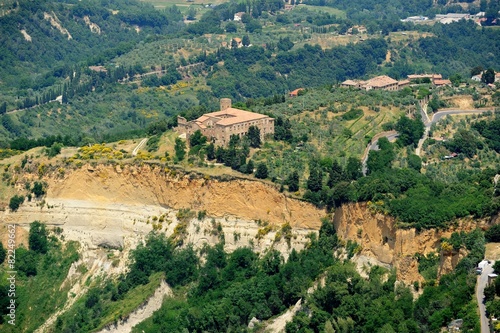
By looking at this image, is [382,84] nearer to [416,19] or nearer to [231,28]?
[231,28]

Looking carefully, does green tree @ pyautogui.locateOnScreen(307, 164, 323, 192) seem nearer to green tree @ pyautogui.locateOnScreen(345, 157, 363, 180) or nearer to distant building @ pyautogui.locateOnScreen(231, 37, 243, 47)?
green tree @ pyautogui.locateOnScreen(345, 157, 363, 180)

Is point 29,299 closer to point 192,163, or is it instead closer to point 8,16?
point 192,163

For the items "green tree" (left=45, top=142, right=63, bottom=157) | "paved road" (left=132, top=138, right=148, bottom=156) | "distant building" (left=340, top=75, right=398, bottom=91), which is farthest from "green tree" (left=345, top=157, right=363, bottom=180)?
"distant building" (left=340, top=75, right=398, bottom=91)

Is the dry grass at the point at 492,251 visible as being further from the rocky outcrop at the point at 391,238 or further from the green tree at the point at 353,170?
the green tree at the point at 353,170

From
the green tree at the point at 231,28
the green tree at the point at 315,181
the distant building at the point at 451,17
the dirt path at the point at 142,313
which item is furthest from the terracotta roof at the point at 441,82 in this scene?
the distant building at the point at 451,17

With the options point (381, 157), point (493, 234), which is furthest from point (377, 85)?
point (493, 234)

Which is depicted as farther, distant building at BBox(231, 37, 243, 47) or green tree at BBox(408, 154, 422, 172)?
distant building at BBox(231, 37, 243, 47)

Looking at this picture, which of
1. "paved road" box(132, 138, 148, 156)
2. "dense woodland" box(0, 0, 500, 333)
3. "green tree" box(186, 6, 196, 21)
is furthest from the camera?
"green tree" box(186, 6, 196, 21)
